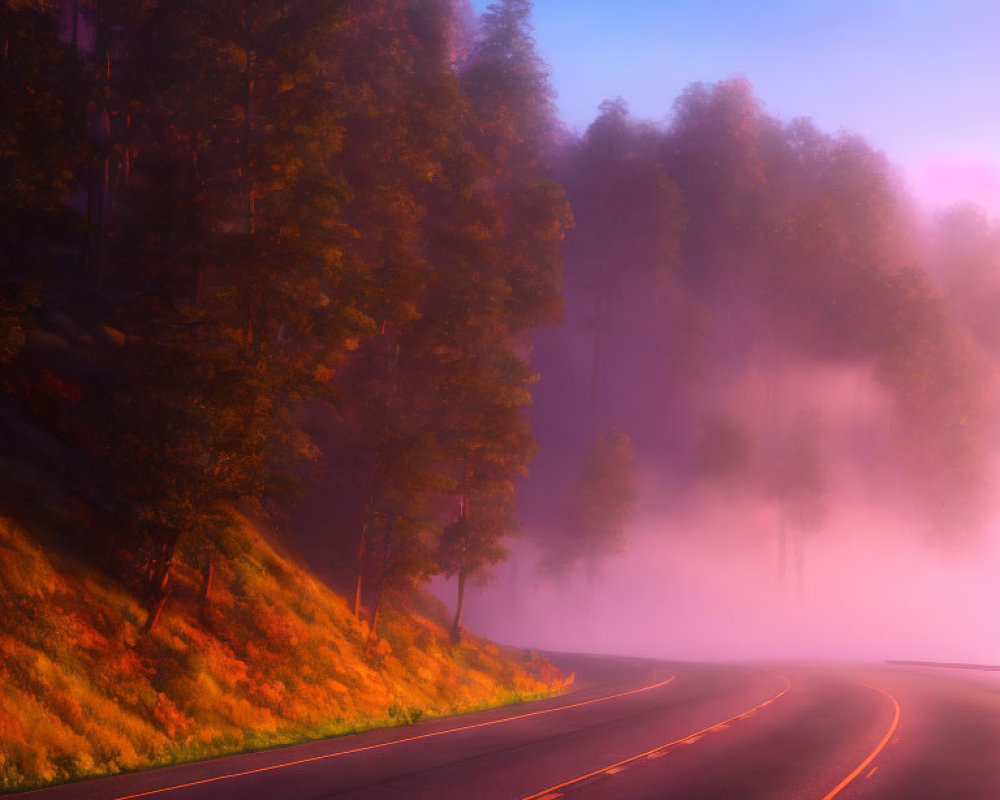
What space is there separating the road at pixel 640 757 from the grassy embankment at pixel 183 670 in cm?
139

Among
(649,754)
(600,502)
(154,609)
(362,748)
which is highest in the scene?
(600,502)

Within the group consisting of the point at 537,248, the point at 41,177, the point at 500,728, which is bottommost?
the point at 500,728

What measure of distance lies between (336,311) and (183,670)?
9162mm

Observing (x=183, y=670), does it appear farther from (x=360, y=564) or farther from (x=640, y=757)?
(x=360, y=564)

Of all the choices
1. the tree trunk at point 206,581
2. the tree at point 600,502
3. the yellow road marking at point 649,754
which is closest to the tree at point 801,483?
the tree at point 600,502

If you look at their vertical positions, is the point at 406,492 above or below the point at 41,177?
below

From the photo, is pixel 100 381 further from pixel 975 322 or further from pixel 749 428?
pixel 975 322

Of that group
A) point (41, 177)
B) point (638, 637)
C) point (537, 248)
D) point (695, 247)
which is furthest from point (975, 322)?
point (41, 177)

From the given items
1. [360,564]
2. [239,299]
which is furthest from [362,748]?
[360,564]

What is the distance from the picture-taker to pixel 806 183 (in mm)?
79750

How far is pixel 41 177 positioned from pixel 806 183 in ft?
242

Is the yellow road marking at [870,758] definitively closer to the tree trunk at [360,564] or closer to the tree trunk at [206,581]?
the tree trunk at [206,581]

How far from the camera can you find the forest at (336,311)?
60.3 ft

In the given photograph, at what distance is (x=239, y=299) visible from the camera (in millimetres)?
19969
